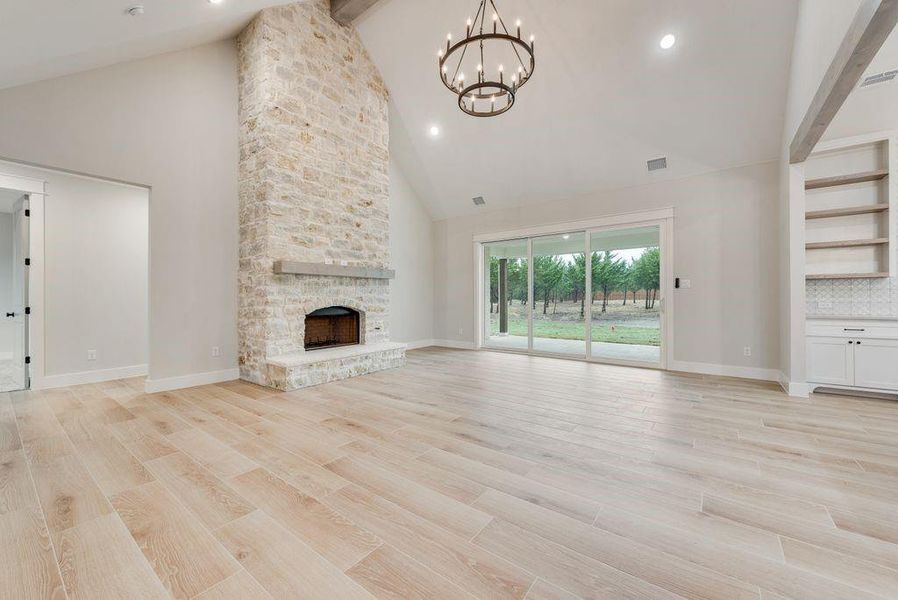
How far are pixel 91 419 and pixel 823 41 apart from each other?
22.4 ft

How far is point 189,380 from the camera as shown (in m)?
4.48

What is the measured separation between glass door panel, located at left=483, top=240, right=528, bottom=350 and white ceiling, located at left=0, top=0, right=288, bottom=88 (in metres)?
5.08

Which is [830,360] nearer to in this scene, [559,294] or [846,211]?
[846,211]

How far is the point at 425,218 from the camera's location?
8125 millimetres

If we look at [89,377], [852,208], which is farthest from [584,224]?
[89,377]

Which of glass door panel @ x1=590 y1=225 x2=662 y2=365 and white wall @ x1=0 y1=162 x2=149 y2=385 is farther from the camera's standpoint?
glass door panel @ x1=590 y1=225 x2=662 y2=365

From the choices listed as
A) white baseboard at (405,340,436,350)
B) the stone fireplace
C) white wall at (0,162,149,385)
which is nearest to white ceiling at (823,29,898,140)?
the stone fireplace

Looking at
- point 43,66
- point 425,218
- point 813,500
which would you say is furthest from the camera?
point 425,218

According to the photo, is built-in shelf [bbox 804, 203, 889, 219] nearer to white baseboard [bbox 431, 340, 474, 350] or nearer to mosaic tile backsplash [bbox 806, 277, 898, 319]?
mosaic tile backsplash [bbox 806, 277, 898, 319]

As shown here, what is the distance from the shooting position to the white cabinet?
12.9 feet

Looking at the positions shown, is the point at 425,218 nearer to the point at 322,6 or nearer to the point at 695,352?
the point at 322,6

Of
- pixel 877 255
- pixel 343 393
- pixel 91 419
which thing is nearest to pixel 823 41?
pixel 877 255

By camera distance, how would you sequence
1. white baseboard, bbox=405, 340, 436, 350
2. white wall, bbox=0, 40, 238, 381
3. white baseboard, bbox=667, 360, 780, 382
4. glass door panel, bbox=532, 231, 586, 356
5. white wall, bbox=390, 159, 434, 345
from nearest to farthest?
1. white wall, bbox=0, 40, 238, 381
2. white baseboard, bbox=667, 360, 780, 382
3. glass door panel, bbox=532, 231, 586, 356
4. white wall, bbox=390, 159, 434, 345
5. white baseboard, bbox=405, 340, 436, 350

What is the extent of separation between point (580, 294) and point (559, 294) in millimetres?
409
